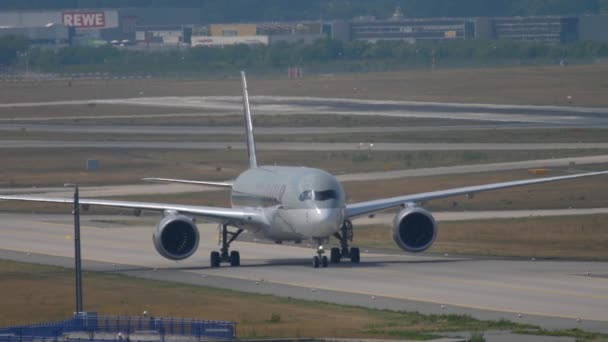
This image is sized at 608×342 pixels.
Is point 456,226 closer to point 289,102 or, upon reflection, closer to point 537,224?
point 537,224

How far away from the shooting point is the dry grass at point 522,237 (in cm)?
6059

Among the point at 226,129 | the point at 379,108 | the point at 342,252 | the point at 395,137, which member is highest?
the point at 379,108

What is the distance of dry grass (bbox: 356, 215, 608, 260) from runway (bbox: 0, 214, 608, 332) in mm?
2647

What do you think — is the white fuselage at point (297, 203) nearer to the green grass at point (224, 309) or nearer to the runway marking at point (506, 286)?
the runway marking at point (506, 286)

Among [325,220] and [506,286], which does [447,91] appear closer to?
Result: [325,220]

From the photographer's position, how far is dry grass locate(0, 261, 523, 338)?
41719 millimetres

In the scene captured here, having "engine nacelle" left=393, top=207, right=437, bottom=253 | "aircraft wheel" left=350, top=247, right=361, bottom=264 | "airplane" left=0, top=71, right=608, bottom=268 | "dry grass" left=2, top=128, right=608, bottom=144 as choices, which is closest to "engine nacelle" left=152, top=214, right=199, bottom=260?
"airplane" left=0, top=71, right=608, bottom=268

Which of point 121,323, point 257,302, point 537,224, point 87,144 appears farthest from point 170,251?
point 87,144

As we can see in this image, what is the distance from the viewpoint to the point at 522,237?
64.8 m

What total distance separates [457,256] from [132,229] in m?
19.4

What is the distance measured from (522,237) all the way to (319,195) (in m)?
13.2

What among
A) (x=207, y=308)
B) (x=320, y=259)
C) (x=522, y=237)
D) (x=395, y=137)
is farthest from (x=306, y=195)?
(x=395, y=137)

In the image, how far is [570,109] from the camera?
145m

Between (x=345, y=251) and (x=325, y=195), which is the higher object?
(x=325, y=195)
